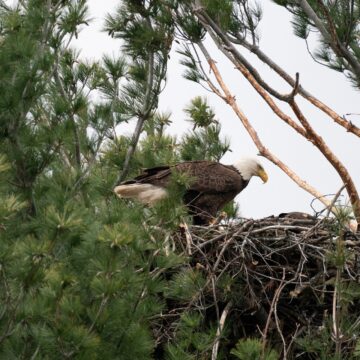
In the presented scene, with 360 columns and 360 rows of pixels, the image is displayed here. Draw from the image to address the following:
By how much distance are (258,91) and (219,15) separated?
1380mm

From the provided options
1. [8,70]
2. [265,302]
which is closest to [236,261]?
[265,302]

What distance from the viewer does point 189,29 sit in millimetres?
8812

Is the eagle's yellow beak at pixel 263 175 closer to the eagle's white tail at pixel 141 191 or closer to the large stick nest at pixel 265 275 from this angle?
the eagle's white tail at pixel 141 191

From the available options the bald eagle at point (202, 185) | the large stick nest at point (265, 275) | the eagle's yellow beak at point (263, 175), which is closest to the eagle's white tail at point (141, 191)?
the bald eagle at point (202, 185)

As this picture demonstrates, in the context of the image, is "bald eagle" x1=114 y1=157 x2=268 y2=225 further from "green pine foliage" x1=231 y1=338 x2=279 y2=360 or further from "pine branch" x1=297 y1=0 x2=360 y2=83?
"green pine foliage" x1=231 y1=338 x2=279 y2=360

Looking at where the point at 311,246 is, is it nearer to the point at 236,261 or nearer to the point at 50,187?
the point at 236,261

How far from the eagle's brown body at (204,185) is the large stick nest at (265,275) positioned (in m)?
1.06

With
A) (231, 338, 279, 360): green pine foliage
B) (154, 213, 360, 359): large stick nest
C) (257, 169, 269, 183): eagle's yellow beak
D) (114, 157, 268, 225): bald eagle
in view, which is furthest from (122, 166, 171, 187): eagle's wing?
(231, 338, 279, 360): green pine foliage

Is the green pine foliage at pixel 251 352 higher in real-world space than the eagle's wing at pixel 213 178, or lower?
lower

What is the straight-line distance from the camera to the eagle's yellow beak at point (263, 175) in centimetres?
1006

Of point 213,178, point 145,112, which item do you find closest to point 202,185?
point 213,178

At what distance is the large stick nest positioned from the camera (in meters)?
7.54

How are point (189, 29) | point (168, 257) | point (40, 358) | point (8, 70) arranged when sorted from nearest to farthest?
point (40, 358) → point (168, 257) → point (8, 70) → point (189, 29)

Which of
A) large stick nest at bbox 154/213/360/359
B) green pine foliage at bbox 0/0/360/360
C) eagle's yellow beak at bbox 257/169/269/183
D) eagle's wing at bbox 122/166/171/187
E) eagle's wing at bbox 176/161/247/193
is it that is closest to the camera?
green pine foliage at bbox 0/0/360/360
